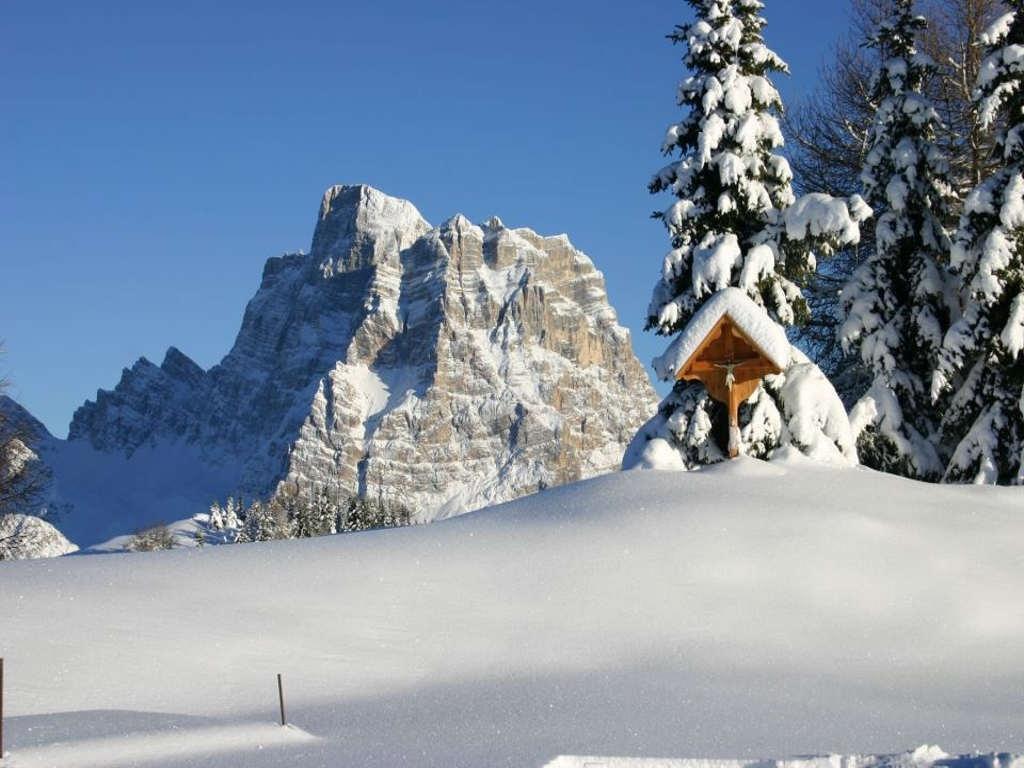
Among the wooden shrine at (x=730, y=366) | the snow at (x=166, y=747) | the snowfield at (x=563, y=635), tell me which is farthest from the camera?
the wooden shrine at (x=730, y=366)

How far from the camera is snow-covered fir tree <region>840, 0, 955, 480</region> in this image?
15.9 meters

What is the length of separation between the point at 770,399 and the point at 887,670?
615 centimetres

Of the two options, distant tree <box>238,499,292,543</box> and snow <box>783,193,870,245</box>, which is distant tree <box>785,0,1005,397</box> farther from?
distant tree <box>238,499,292,543</box>

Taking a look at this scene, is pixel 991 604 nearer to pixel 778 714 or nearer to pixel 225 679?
pixel 778 714

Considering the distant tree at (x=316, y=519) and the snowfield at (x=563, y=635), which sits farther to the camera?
the distant tree at (x=316, y=519)

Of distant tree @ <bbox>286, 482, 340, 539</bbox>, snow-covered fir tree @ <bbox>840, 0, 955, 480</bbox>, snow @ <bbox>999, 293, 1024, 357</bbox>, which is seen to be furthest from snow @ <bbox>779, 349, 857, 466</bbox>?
distant tree @ <bbox>286, 482, 340, 539</bbox>

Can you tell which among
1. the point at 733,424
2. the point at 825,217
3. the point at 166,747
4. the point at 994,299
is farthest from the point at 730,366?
the point at 166,747

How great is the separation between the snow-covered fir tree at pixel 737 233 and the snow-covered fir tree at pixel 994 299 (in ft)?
6.52

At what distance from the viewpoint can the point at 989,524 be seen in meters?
11.0

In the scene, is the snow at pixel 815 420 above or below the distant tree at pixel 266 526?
below

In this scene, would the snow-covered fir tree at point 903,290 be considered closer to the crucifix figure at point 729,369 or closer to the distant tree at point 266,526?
the crucifix figure at point 729,369

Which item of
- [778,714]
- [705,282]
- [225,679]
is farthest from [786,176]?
[225,679]

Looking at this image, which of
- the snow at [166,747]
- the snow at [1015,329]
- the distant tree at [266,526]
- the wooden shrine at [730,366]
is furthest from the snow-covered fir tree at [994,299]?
the distant tree at [266,526]

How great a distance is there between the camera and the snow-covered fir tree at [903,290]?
52.2ft
